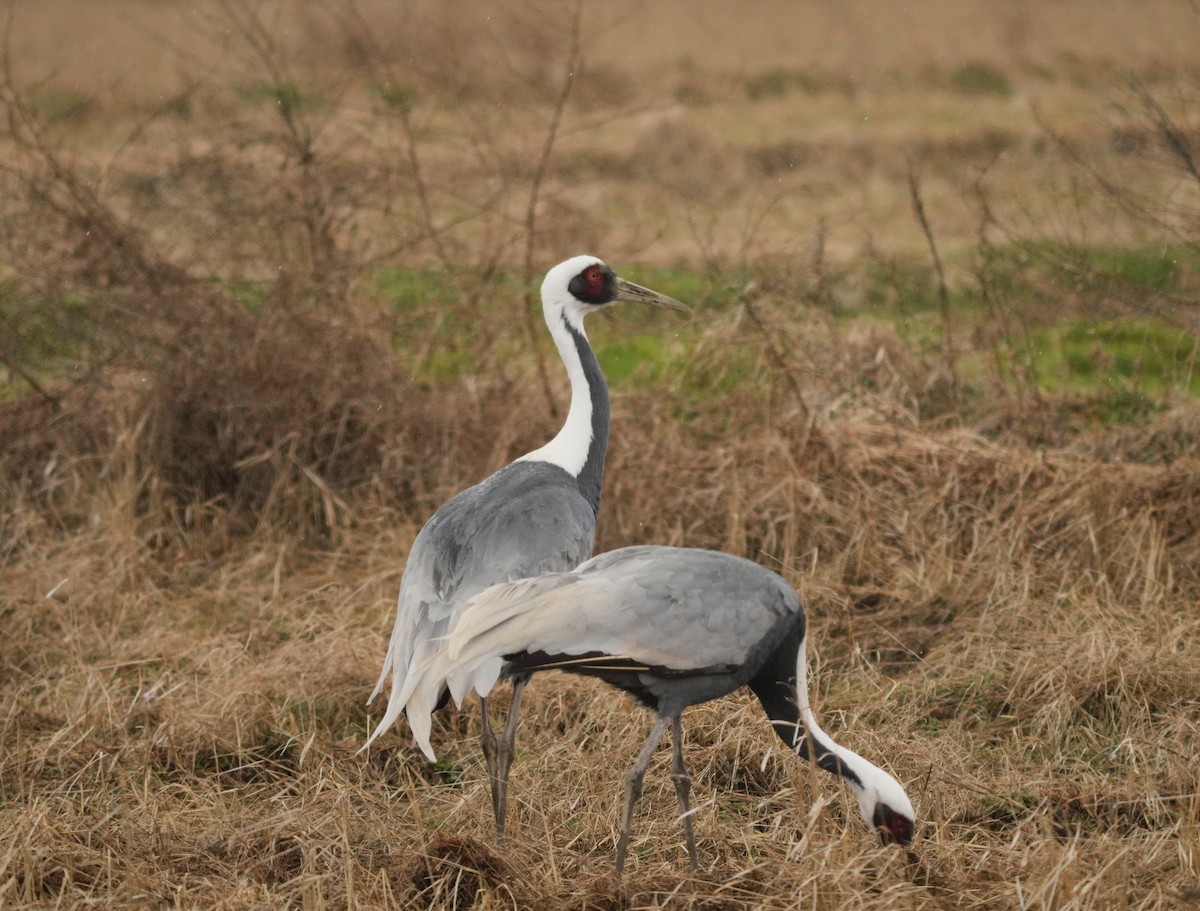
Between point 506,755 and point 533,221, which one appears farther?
point 533,221

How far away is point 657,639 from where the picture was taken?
11.6 feet

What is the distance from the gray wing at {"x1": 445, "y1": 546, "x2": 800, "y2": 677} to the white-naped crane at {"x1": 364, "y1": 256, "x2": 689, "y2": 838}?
5.3 inches

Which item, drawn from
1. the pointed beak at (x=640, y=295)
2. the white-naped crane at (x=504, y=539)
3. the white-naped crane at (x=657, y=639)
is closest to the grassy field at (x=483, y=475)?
the white-naped crane at (x=657, y=639)

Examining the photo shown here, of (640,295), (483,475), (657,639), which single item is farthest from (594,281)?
(657,639)

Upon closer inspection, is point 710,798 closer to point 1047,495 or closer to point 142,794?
point 142,794

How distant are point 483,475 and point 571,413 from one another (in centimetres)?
131

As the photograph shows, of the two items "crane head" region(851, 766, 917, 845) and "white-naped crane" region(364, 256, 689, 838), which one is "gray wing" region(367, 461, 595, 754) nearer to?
"white-naped crane" region(364, 256, 689, 838)

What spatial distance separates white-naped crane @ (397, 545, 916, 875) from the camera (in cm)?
352

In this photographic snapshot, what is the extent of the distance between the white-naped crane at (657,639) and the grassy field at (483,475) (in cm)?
15

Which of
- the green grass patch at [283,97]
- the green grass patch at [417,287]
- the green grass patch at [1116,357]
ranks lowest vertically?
the green grass patch at [1116,357]

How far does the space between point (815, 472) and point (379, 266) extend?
2.14 meters

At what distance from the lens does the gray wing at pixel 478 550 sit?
13.4ft

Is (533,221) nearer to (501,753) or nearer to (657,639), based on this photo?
(501,753)

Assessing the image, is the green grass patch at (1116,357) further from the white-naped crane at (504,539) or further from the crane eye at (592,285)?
the white-naped crane at (504,539)
